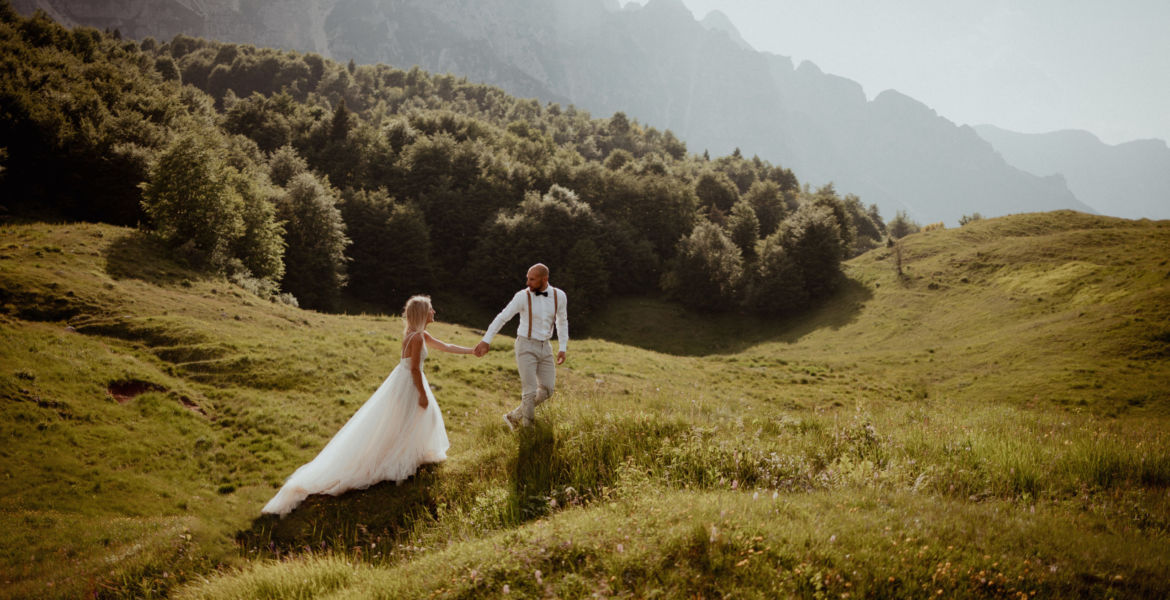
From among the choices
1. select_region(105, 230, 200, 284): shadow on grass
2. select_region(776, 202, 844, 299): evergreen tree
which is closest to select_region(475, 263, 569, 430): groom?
select_region(105, 230, 200, 284): shadow on grass

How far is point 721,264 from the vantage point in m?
61.5

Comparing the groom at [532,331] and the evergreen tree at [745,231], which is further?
the evergreen tree at [745,231]

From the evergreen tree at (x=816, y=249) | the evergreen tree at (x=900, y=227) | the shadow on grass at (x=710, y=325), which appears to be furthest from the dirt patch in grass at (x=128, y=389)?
the evergreen tree at (x=900, y=227)

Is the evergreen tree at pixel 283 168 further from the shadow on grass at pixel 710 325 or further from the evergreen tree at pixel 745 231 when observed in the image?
the evergreen tree at pixel 745 231

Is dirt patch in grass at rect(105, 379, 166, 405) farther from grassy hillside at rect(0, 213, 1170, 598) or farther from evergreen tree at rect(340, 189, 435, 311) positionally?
evergreen tree at rect(340, 189, 435, 311)

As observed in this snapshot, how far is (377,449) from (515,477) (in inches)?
123

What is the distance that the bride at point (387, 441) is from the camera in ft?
29.2

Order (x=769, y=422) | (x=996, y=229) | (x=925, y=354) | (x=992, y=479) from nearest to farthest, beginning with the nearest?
(x=992, y=479), (x=769, y=422), (x=925, y=354), (x=996, y=229)

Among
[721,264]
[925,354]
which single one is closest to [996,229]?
[721,264]

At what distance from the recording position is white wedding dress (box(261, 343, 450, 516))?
8.88m

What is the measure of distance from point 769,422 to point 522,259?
2075 inches

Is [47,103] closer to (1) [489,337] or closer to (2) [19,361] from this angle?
(2) [19,361]

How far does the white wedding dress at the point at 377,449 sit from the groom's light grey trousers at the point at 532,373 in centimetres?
185

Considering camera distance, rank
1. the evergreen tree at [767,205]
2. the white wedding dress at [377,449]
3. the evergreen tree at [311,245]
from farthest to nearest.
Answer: the evergreen tree at [767,205] → the evergreen tree at [311,245] → the white wedding dress at [377,449]
